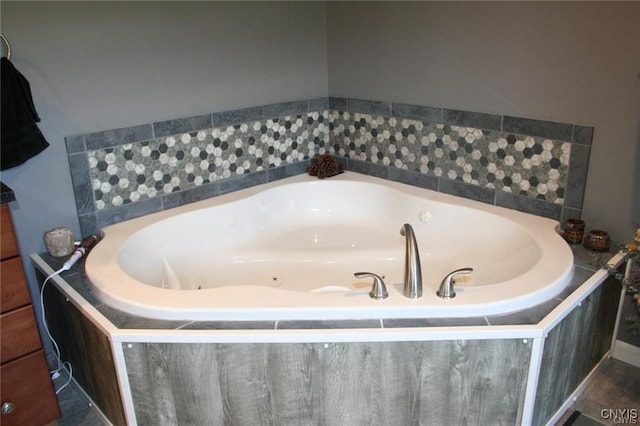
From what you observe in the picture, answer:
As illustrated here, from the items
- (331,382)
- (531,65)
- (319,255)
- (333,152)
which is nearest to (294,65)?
(333,152)

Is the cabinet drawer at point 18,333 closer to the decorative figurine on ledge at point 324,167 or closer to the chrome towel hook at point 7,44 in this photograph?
the chrome towel hook at point 7,44

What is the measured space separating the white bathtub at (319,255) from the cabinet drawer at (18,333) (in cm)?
26

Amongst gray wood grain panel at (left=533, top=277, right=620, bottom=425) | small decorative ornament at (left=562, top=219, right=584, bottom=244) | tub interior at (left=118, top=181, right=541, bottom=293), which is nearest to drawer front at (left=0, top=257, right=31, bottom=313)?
tub interior at (left=118, top=181, right=541, bottom=293)

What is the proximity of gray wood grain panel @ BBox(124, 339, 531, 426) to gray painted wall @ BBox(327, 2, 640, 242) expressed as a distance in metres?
1.10

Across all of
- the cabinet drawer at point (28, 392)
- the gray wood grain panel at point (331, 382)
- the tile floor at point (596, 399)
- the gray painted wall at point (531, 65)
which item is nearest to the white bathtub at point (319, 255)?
the gray wood grain panel at point (331, 382)

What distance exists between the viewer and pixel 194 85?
2865 mm

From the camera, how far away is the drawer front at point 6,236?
1.82 m

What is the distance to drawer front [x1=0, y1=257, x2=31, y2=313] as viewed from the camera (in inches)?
72.7

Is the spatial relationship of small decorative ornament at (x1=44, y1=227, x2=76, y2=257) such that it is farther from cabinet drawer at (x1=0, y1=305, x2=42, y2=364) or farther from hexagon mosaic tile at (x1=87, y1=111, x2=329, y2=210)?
cabinet drawer at (x1=0, y1=305, x2=42, y2=364)

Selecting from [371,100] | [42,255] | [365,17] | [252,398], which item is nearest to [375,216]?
[371,100]

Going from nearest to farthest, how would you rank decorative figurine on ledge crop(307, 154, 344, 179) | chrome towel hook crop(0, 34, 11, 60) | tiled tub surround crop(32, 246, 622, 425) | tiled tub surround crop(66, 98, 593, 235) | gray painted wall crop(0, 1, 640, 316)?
tiled tub surround crop(32, 246, 622, 425) → chrome towel hook crop(0, 34, 11, 60) → gray painted wall crop(0, 1, 640, 316) → tiled tub surround crop(66, 98, 593, 235) → decorative figurine on ledge crop(307, 154, 344, 179)

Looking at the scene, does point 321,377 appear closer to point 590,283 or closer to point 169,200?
point 590,283

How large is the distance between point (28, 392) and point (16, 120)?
1.12 metres

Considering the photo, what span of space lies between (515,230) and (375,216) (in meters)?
0.91
